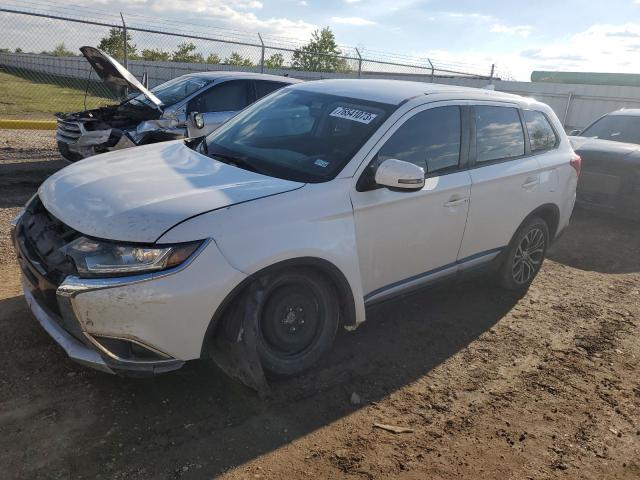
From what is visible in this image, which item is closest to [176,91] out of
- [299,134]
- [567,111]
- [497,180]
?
[299,134]

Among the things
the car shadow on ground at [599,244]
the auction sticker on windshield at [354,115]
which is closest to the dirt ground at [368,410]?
the auction sticker on windshield at [354,115]

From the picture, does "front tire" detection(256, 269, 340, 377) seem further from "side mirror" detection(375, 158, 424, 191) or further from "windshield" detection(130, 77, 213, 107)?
"windshield" detection(130, 77, 213, 107)

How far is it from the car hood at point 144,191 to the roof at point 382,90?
1.09m

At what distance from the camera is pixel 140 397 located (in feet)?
10.0

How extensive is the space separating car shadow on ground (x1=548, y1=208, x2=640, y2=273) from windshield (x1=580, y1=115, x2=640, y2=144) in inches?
49.0

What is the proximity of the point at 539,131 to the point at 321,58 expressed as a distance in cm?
2653

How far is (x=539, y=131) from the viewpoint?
16.1 ft

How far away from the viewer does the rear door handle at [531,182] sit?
4547 millimetres

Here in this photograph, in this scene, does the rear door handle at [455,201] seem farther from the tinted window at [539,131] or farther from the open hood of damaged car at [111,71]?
the open hood of damaged car at [111,71]

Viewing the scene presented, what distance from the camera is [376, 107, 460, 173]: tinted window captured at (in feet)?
11.8

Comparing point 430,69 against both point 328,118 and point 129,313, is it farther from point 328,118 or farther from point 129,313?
point 129,313

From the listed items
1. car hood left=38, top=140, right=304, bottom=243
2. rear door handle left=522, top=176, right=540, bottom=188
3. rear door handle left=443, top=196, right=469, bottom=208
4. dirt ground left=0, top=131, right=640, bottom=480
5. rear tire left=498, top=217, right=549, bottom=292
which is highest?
car hood left=38, top=140, right=304, bottom=243

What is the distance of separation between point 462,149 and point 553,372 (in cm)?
176

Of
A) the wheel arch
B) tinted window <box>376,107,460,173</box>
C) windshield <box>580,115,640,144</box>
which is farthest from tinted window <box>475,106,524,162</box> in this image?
windshield <box>580,115,640,144</box>
